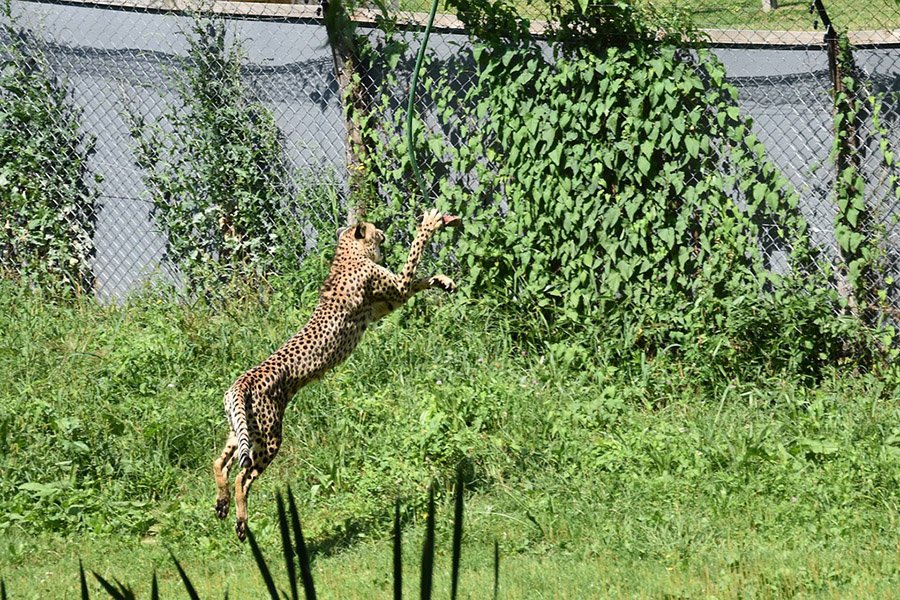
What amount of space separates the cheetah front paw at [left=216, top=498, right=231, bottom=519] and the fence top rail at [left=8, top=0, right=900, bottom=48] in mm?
3515

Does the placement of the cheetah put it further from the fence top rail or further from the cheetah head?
the fence top rail

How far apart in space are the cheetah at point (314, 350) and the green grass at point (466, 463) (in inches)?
20.1

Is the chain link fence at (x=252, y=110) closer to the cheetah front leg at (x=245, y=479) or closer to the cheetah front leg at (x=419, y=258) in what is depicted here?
the cheetah front leg at (x=419, y=258)

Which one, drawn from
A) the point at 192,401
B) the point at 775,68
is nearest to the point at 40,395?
the point at 192,401

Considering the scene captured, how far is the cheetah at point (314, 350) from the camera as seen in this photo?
542cm

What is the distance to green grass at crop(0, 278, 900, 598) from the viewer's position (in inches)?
212

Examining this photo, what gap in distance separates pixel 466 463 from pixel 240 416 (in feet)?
4.90

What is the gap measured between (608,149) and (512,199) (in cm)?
73

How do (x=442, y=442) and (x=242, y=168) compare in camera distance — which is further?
(x=242, y=168)

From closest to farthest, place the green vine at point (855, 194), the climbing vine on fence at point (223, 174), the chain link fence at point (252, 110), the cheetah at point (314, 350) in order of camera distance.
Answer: the cheetah at point (314, 350) < the green vine at point (855, 194) < the chain link fence at point (252, 110) < the climbing vine on fence at point (223, 174)

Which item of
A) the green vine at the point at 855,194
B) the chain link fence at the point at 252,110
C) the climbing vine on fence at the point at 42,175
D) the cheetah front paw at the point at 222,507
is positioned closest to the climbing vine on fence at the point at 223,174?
the chain link fence at the point at 252,110

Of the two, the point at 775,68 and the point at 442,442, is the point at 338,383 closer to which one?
the point at 442,442

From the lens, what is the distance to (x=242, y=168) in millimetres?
8578

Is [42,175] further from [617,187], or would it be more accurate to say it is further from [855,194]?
[855,194]
